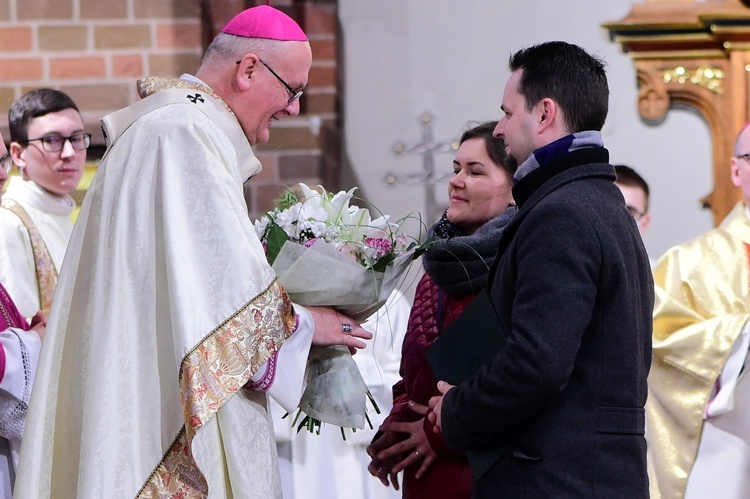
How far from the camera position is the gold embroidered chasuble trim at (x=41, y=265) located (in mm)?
4840

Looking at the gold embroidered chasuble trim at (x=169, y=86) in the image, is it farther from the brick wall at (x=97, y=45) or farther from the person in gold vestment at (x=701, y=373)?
the person in gold vestment at (x=701, y=373)

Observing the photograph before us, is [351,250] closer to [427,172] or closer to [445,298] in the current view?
[445,298]

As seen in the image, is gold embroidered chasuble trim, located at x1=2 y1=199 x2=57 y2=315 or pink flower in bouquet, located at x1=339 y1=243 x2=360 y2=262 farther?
gold embroidered chasuble trim, located at x1=2 y1=199 x2=57 y2=315

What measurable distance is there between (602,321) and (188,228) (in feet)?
3.28

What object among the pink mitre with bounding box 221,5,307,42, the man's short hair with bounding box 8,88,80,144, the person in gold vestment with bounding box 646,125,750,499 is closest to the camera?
the pink mitre with bounding box 221,5,307,42

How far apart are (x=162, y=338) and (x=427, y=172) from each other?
3.59 metres

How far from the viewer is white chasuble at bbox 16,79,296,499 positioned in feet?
8.83

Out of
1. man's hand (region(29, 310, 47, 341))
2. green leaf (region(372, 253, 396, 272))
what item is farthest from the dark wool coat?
man's hand (region(29, 310, 47, 341))

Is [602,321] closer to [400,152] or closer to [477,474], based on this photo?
[477,474]

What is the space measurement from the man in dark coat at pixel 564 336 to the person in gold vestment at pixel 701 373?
2379 millimetres

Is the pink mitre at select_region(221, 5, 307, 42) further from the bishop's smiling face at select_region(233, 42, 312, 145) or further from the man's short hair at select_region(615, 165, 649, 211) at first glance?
the man's short hair at select_region(615, 165, 649, 211)

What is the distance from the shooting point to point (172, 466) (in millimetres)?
2725

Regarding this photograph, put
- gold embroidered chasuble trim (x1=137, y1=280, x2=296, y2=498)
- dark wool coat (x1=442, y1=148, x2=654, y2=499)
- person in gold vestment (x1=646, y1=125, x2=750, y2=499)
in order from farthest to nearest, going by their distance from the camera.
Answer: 1. person in gold vestment (x1=646, y1=125, x2=750, y2=499)
2. gold embroidered chasuble trim (x1=137, y1=280, x2=296, y2=498)
3. dark wool coat (x1=442, y1=148, x2=654, y2=499)

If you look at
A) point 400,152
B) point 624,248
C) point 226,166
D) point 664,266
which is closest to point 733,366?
point 664,266
